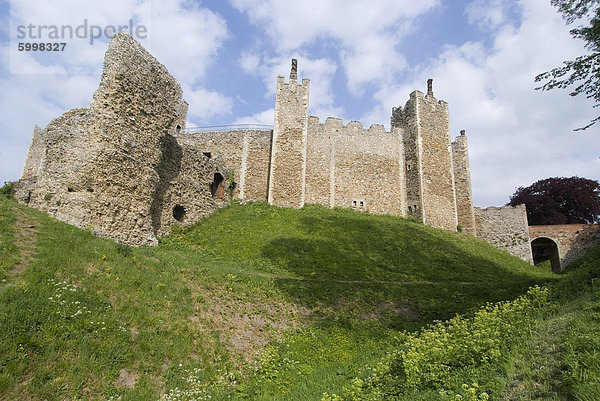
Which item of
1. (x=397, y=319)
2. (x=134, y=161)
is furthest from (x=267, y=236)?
(x=397, y=319)

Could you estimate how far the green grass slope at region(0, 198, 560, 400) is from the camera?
19.0 feet

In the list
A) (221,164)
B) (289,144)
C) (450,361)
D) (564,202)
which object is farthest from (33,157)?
(564,202)

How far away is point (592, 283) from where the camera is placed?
295 inches

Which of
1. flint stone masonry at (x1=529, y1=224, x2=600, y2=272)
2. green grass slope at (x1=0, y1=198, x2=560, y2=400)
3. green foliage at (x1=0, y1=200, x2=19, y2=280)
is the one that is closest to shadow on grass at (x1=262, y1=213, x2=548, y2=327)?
green grass slope at (x1=0, y1=198, x2=560, y2=400)

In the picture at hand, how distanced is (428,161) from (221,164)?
49.7 feet

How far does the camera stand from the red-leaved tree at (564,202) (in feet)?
113

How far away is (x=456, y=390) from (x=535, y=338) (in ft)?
5.65

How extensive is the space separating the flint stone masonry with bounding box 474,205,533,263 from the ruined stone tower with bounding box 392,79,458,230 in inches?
140

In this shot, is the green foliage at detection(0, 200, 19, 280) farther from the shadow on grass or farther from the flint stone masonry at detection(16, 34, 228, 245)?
the shadow on grass

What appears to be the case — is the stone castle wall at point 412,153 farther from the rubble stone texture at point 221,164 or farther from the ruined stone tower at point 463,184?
the ruined stone tower at point 463,184

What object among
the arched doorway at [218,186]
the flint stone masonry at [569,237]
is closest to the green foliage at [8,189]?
the arched doorway at [218,186]

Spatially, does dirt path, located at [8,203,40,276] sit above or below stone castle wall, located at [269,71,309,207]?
below

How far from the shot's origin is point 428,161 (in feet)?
86.1

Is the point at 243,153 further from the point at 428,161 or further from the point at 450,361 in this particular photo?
the point at 450,361
